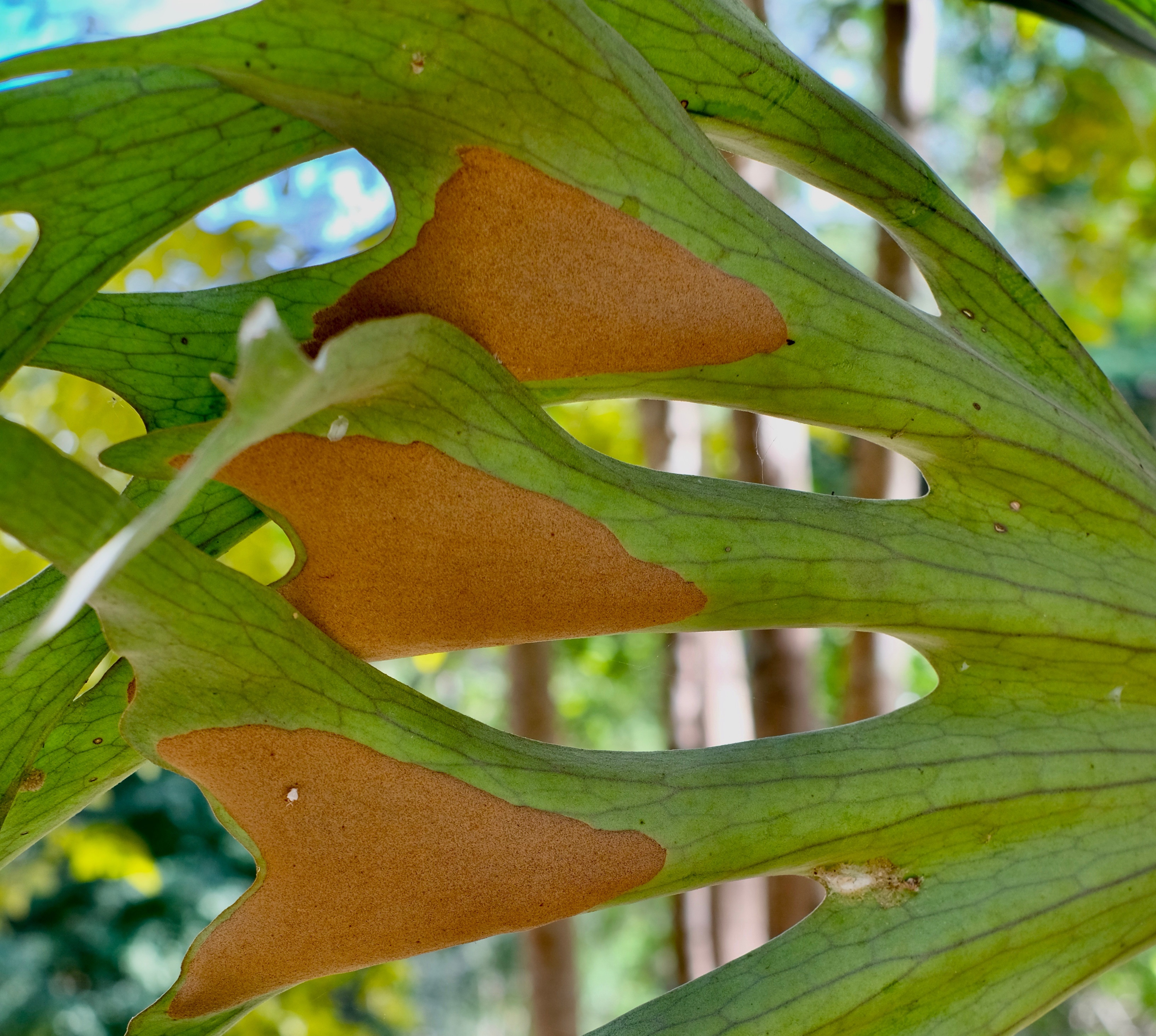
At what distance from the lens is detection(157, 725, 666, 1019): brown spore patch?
1.23 ft

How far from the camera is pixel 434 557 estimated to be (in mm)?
389

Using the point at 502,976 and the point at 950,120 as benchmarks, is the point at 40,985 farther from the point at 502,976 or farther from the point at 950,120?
the point at 950,120

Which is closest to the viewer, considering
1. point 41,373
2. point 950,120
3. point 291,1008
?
point 41,373

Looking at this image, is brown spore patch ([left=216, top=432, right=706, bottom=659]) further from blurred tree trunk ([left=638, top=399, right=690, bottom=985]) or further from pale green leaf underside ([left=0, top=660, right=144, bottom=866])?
blurred tree trunk ([left=638, top=399, right=690, bottom=985])

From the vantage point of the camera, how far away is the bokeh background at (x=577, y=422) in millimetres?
1403

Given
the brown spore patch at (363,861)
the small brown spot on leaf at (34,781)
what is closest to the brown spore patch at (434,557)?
the brown spore patch at (363,861)

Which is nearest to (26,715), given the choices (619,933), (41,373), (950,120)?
(41,373)

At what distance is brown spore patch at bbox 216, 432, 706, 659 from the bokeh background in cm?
11

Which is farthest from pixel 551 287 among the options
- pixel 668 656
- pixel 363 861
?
pixel 668 656

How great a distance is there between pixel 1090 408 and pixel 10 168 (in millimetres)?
494

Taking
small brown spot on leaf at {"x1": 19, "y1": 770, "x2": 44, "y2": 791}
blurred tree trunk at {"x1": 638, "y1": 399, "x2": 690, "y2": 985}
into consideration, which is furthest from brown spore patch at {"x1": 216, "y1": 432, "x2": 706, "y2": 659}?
blurred tree trunk at {"x1": 638, "y1": 399, "x2": 690, "y2": 985}

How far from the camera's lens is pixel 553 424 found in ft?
1.32

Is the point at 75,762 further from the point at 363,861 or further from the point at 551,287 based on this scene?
the point at 551,287

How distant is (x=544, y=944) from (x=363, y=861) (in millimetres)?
1401
